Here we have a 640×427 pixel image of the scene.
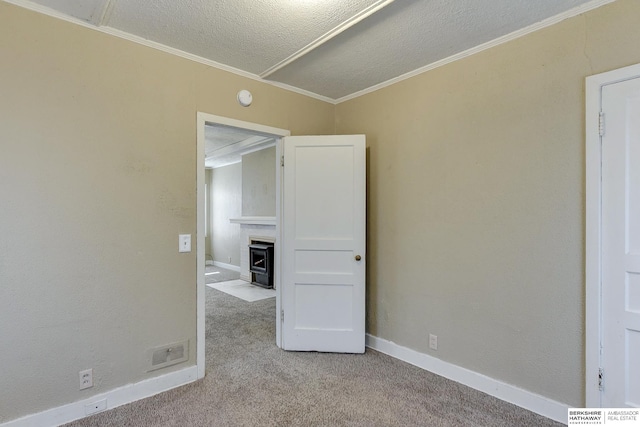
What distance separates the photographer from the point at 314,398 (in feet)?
7.54

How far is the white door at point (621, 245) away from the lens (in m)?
1.78

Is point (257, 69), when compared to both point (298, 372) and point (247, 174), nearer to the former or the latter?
point (298, 372)

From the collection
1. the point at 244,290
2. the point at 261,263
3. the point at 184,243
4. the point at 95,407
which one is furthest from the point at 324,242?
the point at 261,263

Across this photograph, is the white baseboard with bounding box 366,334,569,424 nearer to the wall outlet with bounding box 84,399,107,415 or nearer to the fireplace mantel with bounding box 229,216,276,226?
the wall outlet with bounding box 84,399,107,415

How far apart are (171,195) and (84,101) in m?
0.78

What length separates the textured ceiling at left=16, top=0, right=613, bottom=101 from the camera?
6.31ft

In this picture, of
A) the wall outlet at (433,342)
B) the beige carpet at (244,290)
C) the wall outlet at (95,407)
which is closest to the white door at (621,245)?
the wall outlet at (433,342)

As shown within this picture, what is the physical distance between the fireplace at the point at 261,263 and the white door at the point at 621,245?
15.5 ft

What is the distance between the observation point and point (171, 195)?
2.46 m

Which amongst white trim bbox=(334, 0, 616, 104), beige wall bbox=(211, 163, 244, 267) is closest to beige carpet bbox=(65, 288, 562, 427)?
white trim bbox=(334, 0, 616, 104)

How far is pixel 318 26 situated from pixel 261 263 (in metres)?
4.62

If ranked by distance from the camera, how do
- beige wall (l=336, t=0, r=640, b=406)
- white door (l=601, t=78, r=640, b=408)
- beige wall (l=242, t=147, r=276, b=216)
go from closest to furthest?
white door (l=601, t=78, r=640, b=408) < beige wall (l=336, t=0, r=640, b=406) < beige wall (l=242, t=147, r=276, b=216)

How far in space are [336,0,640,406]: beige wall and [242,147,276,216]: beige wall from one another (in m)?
3.36

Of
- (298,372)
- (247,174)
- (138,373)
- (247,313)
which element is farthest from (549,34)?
(247,174)
